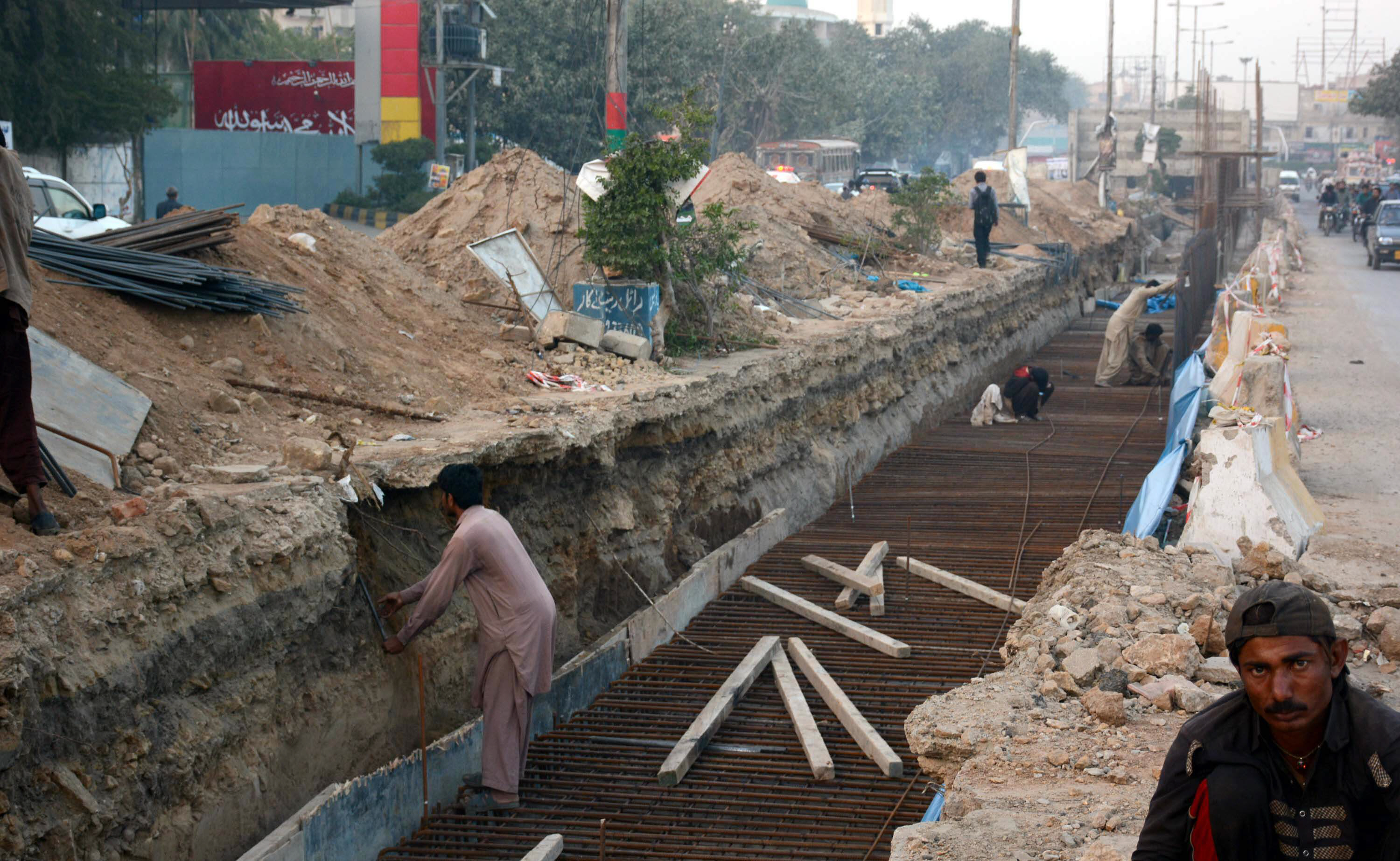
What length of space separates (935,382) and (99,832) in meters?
12.1

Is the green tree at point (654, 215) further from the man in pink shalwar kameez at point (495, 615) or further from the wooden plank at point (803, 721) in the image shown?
the man in pink shalwar kameez at point (495, 615)

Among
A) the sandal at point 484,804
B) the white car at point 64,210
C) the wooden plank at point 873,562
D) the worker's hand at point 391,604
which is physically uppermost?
Answer: the white car at point 64,210

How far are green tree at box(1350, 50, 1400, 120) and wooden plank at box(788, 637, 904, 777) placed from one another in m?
51.5

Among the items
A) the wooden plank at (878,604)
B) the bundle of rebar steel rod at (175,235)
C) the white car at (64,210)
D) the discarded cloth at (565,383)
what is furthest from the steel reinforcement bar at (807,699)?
the white car at (64,210)

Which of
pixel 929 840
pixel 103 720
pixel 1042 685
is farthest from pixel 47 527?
pixel 1042 685

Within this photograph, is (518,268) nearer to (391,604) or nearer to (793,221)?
(391,604)

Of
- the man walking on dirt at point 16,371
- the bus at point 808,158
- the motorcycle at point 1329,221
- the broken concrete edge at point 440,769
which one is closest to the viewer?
the man walking on dirt at point 16,371

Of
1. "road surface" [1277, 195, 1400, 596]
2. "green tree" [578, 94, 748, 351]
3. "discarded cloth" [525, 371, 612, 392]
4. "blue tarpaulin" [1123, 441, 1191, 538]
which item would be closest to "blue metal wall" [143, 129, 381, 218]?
"green tree" [578, 94, 748, 351]

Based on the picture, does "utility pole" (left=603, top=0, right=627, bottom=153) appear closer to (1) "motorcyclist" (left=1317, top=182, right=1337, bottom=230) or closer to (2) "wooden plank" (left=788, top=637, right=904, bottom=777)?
(2) "wooden plank" (left=788, top=637, right=904, bottom=777)

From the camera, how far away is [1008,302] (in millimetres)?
19047

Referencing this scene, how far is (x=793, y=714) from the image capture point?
6.29m

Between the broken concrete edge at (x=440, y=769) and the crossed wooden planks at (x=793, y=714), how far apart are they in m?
0.64

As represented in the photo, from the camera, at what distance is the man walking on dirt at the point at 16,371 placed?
15.0 feet

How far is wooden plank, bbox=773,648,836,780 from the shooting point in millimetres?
5762
